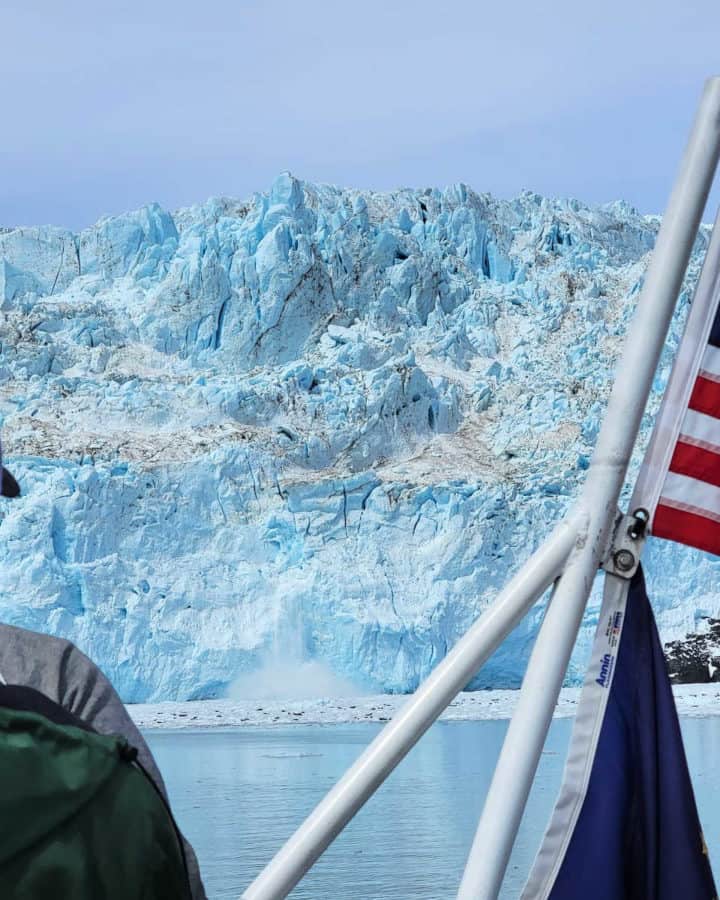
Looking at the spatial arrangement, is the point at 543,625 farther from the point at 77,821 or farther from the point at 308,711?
the point at 308,711

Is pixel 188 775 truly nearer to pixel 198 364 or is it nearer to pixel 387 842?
pixel 387 842

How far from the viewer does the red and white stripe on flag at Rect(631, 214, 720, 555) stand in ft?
2.34

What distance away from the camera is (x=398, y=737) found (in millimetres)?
626

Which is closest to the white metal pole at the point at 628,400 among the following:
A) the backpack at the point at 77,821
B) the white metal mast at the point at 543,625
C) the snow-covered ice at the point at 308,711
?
the white metal mast at the point at 543,625

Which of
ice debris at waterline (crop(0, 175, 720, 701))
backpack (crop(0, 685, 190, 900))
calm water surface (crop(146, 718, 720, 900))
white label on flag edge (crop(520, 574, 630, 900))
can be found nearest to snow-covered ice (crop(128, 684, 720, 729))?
calm water surface (crop(146, 718, 720, 900))

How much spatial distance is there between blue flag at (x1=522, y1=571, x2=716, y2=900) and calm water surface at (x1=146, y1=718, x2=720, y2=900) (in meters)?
5.20

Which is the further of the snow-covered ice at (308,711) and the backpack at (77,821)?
the snow-covered ice at (308,711)

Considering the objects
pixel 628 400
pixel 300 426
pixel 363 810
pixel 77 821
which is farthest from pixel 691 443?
pixel 300 426

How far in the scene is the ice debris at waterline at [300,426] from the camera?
13578 millimetres

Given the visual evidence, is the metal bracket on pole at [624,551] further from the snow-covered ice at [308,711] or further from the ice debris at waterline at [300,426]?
the snow-covered ice at [308,711]

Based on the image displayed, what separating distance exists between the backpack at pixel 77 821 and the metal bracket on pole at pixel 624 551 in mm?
387

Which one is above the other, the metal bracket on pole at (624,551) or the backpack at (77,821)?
the backpack at (77,821)

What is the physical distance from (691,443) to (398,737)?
23 cm

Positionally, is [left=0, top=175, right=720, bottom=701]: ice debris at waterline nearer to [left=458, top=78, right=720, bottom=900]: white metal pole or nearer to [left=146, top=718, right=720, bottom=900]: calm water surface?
[left=146, top=718, right=720, bottom=900]: calm water surface
